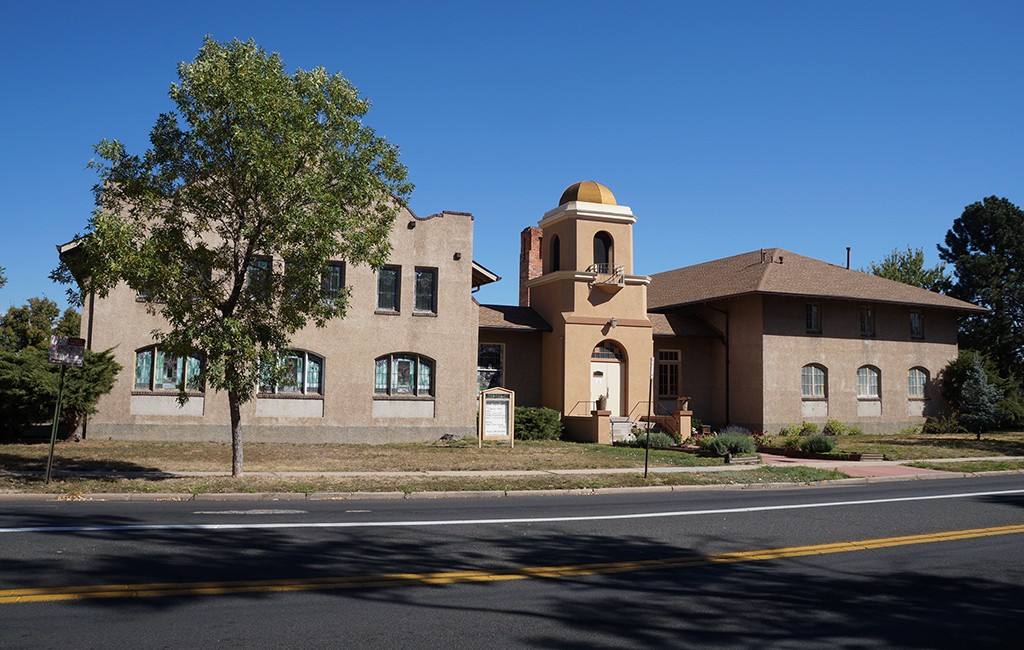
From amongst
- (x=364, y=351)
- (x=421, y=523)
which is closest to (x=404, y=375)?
(x=364, y=351)

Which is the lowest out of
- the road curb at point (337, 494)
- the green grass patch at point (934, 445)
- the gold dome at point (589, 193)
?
the road curb at point (337, 494)

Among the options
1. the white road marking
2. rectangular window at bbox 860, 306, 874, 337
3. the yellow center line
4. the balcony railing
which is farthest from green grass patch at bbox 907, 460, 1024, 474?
the yellow center line

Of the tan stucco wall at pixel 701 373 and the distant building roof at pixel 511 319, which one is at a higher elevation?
the distant building roof at pixel 511 319

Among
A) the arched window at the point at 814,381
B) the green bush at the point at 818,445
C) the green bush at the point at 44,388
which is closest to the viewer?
the green bush at the point at 44,388

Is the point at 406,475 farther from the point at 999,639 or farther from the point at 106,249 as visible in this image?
the point at 999,639

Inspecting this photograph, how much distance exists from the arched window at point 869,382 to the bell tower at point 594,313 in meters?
9.15

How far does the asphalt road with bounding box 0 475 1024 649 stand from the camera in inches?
238

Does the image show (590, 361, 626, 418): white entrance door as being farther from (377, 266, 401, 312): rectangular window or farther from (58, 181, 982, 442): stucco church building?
(377, 266, 401, 312): rectangular window

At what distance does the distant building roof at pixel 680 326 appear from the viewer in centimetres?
3256

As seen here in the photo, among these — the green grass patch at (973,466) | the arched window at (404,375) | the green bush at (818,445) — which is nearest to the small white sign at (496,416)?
the arched window at (404,375)

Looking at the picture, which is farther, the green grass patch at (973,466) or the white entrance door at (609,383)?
the white entrance door at (609,383)

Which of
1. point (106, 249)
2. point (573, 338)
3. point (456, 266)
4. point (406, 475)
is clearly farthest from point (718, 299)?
point (106, 249)

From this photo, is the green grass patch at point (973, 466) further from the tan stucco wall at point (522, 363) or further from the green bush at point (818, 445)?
the tan stucco wall at point (522, 363)

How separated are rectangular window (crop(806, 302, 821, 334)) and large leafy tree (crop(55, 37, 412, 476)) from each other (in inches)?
827
